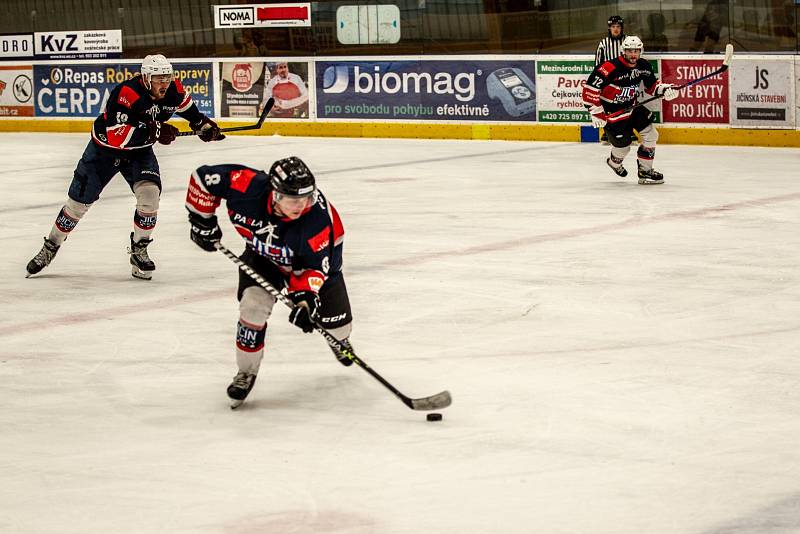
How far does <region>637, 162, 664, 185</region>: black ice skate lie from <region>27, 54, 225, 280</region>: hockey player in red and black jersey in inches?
199

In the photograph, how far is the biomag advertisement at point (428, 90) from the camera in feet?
56.2

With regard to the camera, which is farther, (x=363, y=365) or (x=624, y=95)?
(x=624, y=95)

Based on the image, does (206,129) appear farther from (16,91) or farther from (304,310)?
(16,91)

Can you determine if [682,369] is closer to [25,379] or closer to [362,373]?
[362,373]

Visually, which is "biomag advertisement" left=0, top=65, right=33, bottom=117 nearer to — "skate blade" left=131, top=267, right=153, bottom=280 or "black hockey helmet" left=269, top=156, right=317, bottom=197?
"skate blade" left=131, top=267, right=153, bottom=280

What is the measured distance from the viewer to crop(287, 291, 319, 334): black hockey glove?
16.6ft

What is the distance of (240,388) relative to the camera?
5.34m

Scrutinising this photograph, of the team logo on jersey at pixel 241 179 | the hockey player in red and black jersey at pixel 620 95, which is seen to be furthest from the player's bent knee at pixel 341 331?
the hockey player in red and black jersey at pixel 620 95

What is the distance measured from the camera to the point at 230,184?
5.41 m

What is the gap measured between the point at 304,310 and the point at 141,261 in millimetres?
3516

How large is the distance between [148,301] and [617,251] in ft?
10.1

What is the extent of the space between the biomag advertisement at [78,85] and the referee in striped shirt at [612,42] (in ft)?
21.3

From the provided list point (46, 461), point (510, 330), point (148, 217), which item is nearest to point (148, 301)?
point (148, 217)

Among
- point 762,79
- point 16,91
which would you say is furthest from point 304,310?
point 16,91
